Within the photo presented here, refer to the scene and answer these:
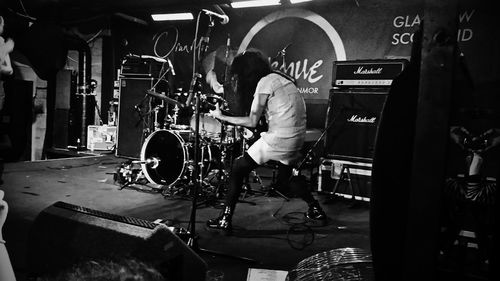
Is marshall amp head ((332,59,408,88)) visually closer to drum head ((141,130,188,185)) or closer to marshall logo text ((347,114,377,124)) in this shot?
marshall logo text ((347,114,377,124))

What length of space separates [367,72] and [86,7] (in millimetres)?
6944

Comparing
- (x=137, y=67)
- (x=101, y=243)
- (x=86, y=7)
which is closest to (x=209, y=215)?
(x=101, y=243)

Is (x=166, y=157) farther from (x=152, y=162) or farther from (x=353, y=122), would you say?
(x=353, y=122)

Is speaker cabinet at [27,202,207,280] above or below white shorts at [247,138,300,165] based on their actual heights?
below

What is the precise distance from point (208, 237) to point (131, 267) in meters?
2.15

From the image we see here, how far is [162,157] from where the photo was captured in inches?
218

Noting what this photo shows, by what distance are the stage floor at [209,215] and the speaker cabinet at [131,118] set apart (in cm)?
62

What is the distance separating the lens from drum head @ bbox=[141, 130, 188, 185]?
5.43 metres

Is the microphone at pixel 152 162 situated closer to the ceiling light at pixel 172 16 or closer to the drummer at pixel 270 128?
the drummer at pixel 270 128

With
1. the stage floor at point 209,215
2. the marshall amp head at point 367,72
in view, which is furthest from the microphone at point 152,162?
the marshall amp head at point 367,72

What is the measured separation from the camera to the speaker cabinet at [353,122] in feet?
15.9

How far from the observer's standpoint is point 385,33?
6598 millimetres

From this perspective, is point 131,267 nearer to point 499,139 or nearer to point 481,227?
point 481,227

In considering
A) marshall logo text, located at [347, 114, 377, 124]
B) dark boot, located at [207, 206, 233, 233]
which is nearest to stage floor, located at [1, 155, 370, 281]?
dark boot, located at [207, 206, 233, 233]
